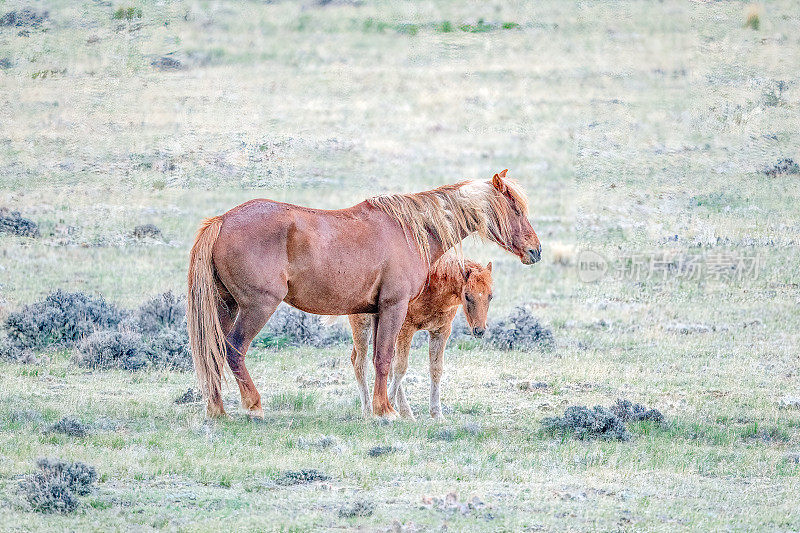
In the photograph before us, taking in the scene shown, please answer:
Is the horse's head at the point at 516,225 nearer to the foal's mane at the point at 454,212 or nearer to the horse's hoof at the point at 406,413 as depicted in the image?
the foal's mane at the point at 454,212

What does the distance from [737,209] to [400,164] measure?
29.7 feet

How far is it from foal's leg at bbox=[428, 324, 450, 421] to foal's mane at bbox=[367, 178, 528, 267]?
81cm

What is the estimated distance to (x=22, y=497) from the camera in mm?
6746

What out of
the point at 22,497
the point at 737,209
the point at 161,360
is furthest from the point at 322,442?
the point at 737,209

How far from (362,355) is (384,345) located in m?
0.58

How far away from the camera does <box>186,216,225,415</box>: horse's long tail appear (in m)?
9.01

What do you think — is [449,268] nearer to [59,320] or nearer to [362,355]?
[362,355]

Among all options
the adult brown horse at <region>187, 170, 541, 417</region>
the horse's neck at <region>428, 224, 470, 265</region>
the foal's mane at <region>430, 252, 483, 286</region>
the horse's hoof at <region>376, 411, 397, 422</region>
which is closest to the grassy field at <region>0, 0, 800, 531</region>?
the horse's hoof at <region>376, 411, 397, 422</region>

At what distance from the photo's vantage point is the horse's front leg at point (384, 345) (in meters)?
9.68

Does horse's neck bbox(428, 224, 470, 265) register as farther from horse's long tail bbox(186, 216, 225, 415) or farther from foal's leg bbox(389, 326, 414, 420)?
horse's long tail bbox(186, 216, 225, 415)

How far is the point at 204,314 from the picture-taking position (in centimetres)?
899

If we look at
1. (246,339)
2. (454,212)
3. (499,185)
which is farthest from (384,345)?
(499,185)

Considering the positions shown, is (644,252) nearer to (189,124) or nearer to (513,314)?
(513,314)

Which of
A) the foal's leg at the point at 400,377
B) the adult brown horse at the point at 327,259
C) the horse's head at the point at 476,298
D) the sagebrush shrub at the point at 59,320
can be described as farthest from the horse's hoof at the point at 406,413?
the sagebrush shrub at the point at 59,320
